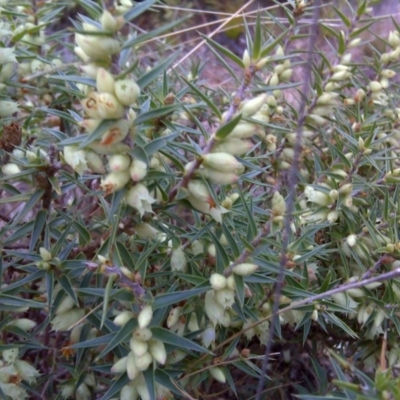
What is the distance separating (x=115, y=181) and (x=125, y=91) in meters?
0.17

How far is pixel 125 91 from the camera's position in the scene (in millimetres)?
902

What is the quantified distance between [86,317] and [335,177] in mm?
745

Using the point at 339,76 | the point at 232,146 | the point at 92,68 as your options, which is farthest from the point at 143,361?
the point at 339,76

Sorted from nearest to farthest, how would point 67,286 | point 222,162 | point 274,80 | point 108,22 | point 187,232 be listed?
point 108,22 < point 222,162 < point 67,286 < point 187,232 < point 274,80

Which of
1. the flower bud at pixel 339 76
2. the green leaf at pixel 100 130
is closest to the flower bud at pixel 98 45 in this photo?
the green leaf at pixel 100 130

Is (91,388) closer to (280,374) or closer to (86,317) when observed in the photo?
(86,317)

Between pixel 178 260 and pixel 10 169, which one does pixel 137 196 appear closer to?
pixel 178 260

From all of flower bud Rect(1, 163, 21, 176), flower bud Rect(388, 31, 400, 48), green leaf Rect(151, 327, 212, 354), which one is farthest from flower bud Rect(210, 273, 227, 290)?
flower bud Rect(388, 31, 400, 48)

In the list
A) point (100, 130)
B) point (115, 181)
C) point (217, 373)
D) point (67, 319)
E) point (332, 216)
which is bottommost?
point (217, 373)

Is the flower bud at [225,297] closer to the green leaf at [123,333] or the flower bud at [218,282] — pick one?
the flower bud at [218,282]

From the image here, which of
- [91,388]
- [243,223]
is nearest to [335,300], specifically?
[243,223]

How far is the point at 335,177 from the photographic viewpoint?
1466 mm

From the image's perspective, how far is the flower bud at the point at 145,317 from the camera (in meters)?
1.00

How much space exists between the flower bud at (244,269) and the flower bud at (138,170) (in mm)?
288
